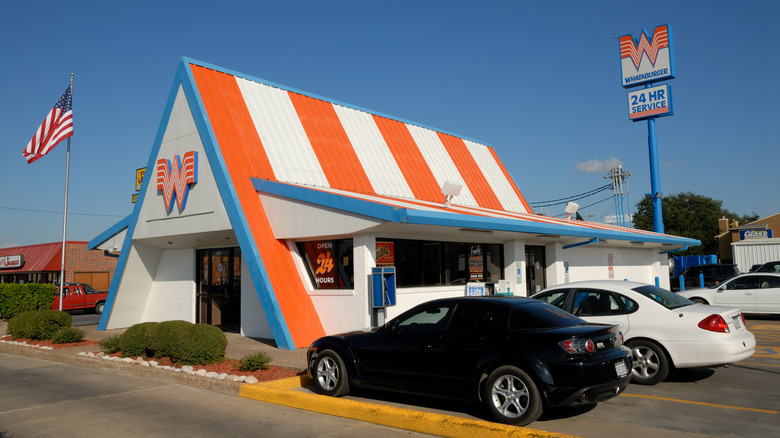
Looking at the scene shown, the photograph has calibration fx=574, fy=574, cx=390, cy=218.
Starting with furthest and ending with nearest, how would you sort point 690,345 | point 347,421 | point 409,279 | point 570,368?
point 409,279
point 690,345
point 347,421
point 570,368

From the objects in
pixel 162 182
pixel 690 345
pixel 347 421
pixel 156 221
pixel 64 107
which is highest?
pixel 64 107

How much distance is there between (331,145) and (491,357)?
1269cm

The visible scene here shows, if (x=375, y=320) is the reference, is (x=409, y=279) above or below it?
above

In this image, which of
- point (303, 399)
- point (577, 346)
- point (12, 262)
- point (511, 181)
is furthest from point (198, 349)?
point (12, 262)

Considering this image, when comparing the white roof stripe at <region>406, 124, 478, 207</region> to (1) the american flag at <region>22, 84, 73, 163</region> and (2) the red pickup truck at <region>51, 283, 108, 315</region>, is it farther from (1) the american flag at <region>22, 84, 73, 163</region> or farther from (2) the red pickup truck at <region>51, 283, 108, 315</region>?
(2) the red pickup truck at <region>51, 283, 108, 315</region>

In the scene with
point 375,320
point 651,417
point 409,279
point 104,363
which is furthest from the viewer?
point 409,279

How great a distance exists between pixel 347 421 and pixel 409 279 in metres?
7.43

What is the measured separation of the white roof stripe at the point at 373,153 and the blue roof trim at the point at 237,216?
202 inches

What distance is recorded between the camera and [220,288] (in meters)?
17.2

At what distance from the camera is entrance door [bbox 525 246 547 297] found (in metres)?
19.0

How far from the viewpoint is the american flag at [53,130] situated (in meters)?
20.1

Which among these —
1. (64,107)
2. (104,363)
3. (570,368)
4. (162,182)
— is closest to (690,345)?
(570,368)

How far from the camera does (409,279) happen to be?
48.2 ft

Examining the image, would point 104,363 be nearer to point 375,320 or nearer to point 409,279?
point 375,320
